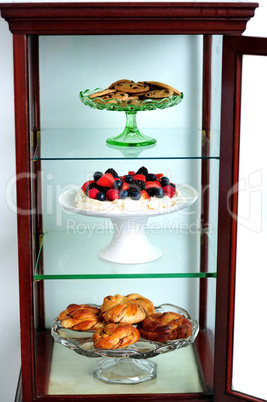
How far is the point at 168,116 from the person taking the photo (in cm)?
164

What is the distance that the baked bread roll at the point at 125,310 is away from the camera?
1.47 meters

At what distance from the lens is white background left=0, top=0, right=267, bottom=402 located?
1.62 meters

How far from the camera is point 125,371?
1537 millimetres

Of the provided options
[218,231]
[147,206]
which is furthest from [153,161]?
[218,231]

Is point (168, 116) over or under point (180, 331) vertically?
over

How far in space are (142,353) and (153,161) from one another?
495 mm

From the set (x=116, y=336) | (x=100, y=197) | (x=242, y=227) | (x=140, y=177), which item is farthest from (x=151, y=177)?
(x=116, y=336)

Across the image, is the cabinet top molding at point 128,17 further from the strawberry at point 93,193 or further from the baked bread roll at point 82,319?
the baked bread roll at point 82,319

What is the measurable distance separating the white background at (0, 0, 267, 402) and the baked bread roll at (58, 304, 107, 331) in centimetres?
31

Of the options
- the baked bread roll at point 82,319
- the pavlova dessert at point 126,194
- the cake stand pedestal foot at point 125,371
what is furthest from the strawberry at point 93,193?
the cake stand pedestal foot at point 125,371

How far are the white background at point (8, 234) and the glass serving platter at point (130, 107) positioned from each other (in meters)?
0.25

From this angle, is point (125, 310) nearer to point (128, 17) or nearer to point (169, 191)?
point (169, 191)

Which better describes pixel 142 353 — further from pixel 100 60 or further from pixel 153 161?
pixel 100 60

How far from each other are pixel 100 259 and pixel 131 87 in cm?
41
